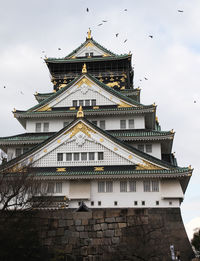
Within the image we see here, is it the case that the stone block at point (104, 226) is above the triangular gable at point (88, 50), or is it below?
below

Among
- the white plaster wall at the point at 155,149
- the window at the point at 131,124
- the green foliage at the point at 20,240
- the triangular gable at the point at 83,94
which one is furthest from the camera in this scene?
the triangular gable at the point at 83,94

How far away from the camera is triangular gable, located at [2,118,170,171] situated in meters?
31.5

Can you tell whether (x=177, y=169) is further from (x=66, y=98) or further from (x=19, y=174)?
(x=66, y=98)

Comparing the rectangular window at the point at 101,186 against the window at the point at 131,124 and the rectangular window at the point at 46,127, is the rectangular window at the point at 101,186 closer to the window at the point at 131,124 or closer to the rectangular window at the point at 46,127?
the window at the point at 131,124

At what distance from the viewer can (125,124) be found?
3731 cm

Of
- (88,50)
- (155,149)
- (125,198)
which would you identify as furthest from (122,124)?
(88,50)

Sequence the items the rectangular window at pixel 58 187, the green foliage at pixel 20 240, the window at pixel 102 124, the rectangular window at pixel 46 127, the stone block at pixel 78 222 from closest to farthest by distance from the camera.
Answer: the green foliage at pixel 20 240 < the stone block at pixel 78 222 < the rectangular window at pixel 58 187 < the window at pixel 102 124 < the rectangular window at pixel 46 127

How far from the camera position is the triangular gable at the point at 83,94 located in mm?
38375

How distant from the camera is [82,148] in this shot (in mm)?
32562

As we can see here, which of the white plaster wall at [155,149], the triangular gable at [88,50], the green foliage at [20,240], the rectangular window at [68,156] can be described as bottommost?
the green foliage at [20,240]

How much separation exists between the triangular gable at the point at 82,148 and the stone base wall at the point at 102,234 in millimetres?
5854

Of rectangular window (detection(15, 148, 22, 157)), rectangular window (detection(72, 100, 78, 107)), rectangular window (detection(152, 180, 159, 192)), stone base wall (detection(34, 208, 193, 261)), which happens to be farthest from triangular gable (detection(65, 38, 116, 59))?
stone base wall (detection(34, 208, 193, 261))

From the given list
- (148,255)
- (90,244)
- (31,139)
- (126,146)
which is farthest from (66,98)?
(148,255)

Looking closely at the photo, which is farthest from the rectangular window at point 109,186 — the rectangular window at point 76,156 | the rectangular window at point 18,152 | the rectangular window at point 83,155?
the rectangular window at point 18,152
